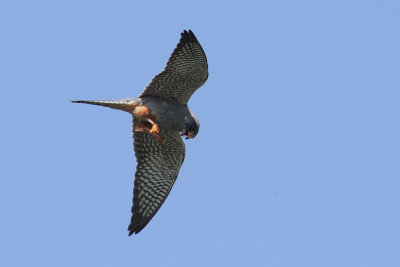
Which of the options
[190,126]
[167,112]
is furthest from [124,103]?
[190,126]

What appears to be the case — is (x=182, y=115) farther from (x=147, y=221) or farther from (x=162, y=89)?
(x=147, y=221)

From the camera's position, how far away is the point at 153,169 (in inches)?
574

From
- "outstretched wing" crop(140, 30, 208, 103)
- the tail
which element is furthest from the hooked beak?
the tail

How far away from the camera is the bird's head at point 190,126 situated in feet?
45.9

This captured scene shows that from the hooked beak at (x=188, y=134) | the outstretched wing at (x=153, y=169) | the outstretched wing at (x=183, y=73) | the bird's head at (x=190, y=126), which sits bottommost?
the outstretched wing at (x=153, y=169)

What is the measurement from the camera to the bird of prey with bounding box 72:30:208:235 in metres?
13.1

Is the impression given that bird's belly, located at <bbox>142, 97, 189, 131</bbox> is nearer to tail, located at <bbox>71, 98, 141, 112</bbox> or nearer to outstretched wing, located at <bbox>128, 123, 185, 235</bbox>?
tail, located at <bbox>71, 98, 141, 112</bbox>

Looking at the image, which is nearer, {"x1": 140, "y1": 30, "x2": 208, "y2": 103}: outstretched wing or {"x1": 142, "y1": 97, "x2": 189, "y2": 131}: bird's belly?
{"x1": 140, "y1": 30, "x2": 208, "y2": 103}: outstretched wing

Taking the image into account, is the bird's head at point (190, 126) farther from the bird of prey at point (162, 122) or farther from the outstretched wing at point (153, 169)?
the outstretched wing at point (153, 169)

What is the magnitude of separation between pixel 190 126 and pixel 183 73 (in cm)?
115

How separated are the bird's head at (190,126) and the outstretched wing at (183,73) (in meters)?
0.30

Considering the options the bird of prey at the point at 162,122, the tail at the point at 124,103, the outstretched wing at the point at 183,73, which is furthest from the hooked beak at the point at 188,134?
the tail at the point at 124,103

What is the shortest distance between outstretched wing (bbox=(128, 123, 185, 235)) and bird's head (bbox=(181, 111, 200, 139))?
0.86 ft

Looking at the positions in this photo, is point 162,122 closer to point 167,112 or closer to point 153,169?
point 167,112
